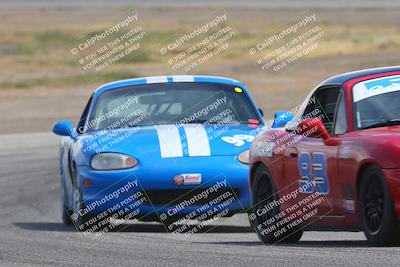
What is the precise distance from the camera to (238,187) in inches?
424

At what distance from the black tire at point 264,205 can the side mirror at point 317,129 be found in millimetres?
818

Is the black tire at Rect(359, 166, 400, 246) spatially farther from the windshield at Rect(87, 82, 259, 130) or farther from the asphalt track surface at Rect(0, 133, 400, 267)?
the windshield at Rect(87, 82, 259, 130)

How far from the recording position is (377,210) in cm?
762

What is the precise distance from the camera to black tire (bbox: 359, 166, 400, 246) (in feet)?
24.2

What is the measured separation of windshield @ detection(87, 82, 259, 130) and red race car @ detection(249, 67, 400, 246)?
1860 millimetres

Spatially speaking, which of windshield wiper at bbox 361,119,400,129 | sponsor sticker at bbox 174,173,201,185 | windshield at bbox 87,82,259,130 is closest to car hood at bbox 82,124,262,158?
sponsor sticker at bbox 174,173,201,185

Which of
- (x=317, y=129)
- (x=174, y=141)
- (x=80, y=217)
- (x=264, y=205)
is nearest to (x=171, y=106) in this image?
(x=174, y=141)

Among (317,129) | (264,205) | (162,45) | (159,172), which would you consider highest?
(317,129)

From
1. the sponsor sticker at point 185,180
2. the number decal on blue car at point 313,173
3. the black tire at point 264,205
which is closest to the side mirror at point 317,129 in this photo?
the number decal on blue car at point 313,173

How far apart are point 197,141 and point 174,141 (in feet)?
0.63

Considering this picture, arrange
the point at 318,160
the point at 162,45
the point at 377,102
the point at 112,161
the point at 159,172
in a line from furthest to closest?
1. the point at 162,45
2. the point at 112,161
3. the point at 159,172
4. the point at 318,160
5. the point at 377,102

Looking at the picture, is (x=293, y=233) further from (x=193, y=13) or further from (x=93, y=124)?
(x=193, y=13)

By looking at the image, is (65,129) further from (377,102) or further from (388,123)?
(388,123)

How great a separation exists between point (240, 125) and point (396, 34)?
123 ft
